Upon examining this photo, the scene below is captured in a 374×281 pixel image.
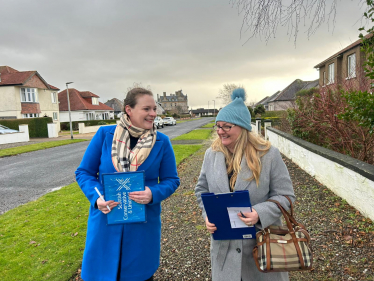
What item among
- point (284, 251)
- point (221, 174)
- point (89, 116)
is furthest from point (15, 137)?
point (284, 251)

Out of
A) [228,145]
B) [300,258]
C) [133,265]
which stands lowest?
[133,265]

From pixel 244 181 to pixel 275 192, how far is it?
0.83 ft

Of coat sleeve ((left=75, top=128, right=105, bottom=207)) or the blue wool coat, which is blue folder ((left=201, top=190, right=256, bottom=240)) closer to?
the blue wool coat

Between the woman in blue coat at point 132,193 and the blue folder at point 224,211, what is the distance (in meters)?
0.49

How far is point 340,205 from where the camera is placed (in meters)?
4.90

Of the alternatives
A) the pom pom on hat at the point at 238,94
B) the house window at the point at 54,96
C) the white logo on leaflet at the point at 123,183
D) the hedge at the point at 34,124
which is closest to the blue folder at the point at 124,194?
the white logo on leaflet at the point at 123,183

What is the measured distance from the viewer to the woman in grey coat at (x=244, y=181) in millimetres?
1936

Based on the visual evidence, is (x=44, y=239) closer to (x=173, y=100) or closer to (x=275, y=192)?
→ (x=275, y=192)

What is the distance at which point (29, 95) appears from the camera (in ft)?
109

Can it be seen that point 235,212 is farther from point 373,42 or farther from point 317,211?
point 317,211

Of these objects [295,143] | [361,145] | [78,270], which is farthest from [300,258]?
[295,143]

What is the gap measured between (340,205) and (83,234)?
15.1 feet

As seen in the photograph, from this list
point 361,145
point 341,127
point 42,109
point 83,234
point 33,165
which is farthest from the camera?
point 42,109

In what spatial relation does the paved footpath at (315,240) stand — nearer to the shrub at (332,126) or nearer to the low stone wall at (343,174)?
the low stone wall at (343,174)
